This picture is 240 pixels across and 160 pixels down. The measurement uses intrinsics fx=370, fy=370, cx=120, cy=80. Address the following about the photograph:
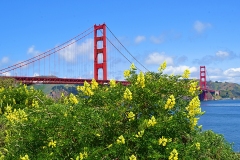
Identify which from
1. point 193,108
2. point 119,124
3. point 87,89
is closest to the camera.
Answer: point 193,108

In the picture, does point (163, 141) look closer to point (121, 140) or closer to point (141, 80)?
point (121, 140)

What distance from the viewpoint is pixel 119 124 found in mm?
8023

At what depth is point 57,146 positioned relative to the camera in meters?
7.38

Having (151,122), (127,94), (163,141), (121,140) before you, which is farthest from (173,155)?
(127,94)

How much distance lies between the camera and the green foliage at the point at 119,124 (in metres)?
7.30

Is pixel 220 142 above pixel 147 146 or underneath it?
underneath

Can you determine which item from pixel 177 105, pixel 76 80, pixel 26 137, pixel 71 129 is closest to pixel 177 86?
pixel 177 105

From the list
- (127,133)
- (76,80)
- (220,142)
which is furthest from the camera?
(76,80)

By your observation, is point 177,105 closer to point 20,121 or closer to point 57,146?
point 57,146

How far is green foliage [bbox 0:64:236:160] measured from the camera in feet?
24.0

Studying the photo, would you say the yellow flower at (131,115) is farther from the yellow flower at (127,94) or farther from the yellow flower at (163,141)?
the yellow flower at (163,141)

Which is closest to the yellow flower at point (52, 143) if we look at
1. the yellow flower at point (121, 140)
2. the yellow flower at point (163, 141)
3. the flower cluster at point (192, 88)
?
the yellow flower at point (121, 140)

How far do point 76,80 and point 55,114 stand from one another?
3985 cm

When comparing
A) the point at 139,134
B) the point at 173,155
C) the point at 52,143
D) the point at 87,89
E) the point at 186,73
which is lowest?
the point at 173,155
